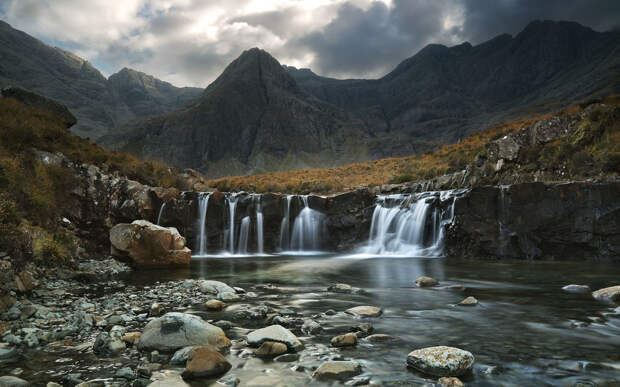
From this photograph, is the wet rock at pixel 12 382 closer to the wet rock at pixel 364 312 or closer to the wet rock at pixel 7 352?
the wet rock at pixel 7 352

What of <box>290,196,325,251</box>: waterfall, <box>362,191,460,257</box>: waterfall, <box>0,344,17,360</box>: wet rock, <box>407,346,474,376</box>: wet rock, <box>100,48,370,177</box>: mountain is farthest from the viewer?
<box>100,48,370,177</box>: mountain

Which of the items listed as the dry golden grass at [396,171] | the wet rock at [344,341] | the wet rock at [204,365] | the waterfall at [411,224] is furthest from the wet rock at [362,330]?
the dry golden grass at [396,171]

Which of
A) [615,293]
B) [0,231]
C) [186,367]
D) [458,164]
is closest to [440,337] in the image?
[186,367]

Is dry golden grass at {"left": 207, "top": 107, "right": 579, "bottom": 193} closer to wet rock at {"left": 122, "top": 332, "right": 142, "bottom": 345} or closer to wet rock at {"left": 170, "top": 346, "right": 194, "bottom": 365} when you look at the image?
wet rock at {"left": 170, "top": 346, "right": 194, "bottom": 365}

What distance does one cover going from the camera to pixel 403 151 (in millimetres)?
141625

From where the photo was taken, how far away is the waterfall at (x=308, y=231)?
27.0 metres

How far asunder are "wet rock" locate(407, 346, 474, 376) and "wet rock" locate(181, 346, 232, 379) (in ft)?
A: 8.45

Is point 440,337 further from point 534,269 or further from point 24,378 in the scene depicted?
point 534,269

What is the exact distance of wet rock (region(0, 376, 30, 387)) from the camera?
3.98 m

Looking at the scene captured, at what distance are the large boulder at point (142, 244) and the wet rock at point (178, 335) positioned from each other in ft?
33.0

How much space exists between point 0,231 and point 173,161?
449 feet

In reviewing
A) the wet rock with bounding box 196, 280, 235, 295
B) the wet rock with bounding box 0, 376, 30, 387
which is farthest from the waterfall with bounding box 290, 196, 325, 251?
the wet rock with bounding box 0, 376, 30, 387

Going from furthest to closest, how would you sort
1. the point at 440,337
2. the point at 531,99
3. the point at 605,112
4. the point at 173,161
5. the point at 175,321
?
the point at 531,99 < the point at 173,161 < the point at 605,112 < the point at 440,337 < the point at 175,321

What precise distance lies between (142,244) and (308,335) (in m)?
11.2
